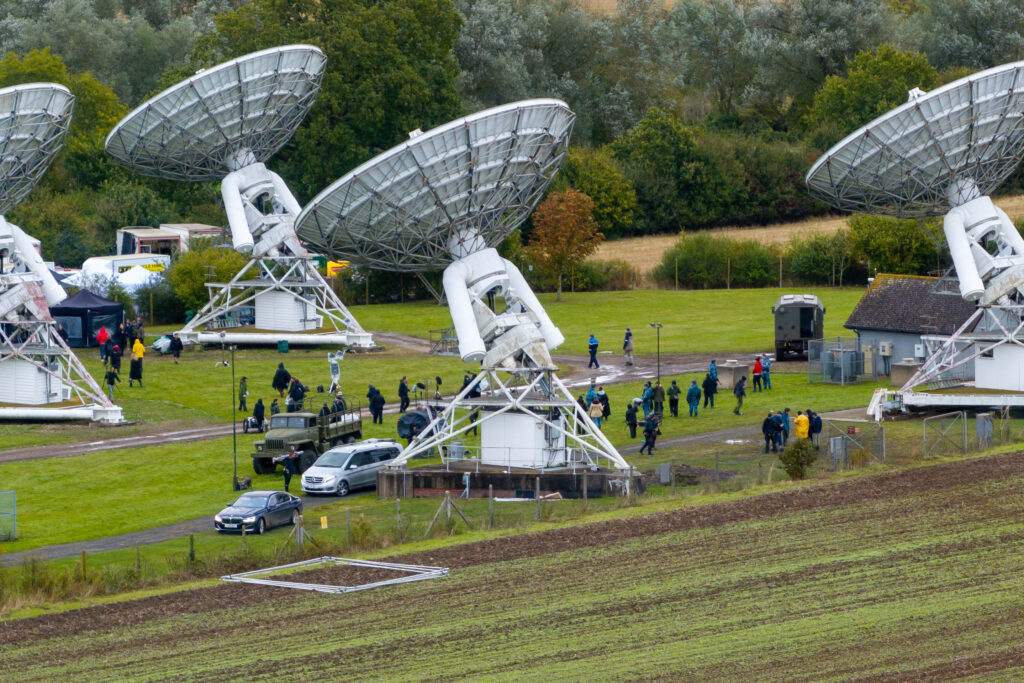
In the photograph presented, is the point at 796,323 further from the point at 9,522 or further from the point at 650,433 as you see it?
the point at 9,522

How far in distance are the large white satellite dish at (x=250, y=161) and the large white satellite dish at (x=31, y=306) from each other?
10.8 m

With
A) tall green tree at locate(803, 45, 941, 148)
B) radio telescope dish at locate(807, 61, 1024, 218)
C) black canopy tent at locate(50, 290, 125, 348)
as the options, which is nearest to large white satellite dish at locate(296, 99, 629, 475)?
radio telescope dish at locate(807, 61, 1024, 218)

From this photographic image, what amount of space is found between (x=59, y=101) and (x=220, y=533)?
29.8 meters

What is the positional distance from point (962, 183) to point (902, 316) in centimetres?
1106

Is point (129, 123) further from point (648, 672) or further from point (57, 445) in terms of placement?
point (648, 672)

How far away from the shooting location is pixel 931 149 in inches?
2375

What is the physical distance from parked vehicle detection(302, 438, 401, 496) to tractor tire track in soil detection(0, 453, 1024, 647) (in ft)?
30.9

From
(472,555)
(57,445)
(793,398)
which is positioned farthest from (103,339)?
(472,555)

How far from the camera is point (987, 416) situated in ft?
186

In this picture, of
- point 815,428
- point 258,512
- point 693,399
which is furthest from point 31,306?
point 815,428

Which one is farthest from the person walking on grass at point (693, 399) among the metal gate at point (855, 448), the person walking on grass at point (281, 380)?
the person walking on grass at point (281, 380)

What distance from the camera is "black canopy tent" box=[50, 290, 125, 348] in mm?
84000

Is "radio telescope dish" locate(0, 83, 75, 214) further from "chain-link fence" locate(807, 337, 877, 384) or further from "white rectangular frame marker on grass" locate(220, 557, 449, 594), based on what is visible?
"chain-link fence" locate(807, 337, 877, 384)

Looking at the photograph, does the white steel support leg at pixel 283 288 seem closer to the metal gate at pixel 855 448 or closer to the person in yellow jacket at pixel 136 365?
the person in yellow jacket at pixel 136 365
